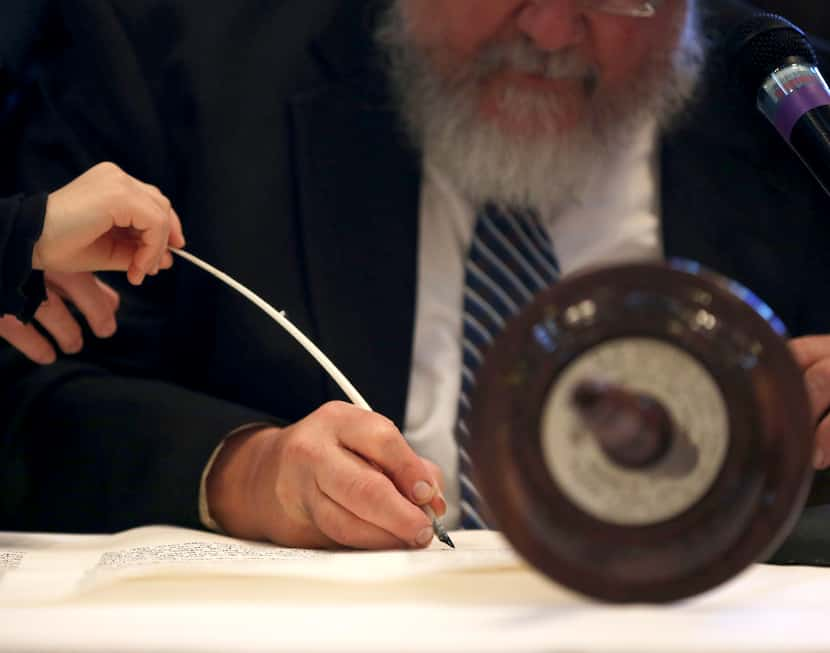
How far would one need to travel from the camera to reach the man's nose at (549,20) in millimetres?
1273

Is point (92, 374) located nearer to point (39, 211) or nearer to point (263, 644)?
point (39, 211)

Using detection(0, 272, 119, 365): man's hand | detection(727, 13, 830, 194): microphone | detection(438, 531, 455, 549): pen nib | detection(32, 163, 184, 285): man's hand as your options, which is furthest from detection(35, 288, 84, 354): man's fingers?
detection(727, 13, 830, 194): microphone

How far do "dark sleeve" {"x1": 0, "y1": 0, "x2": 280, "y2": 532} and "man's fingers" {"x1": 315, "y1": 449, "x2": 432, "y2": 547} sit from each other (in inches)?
10.3

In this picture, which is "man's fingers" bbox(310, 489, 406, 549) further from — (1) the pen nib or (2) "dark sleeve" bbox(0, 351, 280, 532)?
(2) "dark sleeve" bbox(0, 351, 280, 532)

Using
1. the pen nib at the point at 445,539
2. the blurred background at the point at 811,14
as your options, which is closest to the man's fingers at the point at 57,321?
the pen nib at the point at 445,539

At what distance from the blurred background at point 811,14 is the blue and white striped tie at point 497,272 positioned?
1.90ft

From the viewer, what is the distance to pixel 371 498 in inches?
33.0

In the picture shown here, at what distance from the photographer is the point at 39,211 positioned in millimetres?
928

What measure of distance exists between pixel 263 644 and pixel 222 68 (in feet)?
3.42

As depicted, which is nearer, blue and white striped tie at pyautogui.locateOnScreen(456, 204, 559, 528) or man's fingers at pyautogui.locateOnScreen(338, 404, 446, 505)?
man's fingers at pyautogui.locateOnScreen(338, 404, 446, 505)

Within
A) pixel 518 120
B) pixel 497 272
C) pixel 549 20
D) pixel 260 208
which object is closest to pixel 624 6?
pixel 549 20

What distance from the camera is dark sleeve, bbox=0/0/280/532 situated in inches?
45.2

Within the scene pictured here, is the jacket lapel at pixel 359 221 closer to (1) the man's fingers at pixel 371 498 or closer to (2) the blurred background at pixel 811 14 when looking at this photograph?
(1) the man's fingers at pixel 371 498

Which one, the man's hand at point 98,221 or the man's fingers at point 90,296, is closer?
the man's hand at point 98,221
